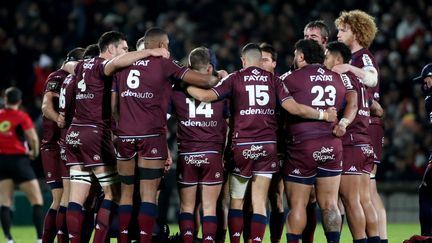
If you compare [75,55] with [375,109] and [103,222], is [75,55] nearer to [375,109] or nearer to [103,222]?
[103,222]

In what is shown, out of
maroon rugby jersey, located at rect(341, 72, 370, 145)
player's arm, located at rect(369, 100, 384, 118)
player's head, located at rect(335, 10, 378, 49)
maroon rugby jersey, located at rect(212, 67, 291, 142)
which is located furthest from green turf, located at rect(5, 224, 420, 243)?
maroon rugby jersey, located at rect(212, 67, 291, 142)

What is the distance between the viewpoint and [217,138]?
11203mm

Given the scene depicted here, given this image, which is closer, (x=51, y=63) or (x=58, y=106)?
(x=58, y=106)

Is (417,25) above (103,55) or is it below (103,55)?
above

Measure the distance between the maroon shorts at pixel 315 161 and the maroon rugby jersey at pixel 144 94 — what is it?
62.7 inches

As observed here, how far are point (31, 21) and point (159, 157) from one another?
39.1ft

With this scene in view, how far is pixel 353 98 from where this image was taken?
11.0m

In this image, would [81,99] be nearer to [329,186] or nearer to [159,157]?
[159,157]

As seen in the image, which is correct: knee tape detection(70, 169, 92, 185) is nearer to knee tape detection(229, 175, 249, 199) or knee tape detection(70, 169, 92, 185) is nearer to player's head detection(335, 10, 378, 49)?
knee tape detection(229, 175, 249, 199)

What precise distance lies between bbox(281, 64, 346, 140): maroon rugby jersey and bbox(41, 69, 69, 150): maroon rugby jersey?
3207 mm

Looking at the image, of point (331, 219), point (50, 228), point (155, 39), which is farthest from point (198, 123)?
point (50, 228)

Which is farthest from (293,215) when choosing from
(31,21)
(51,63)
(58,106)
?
(31,21)

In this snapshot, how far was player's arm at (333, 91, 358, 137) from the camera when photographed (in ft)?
35.5

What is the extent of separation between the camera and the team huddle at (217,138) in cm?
1085
